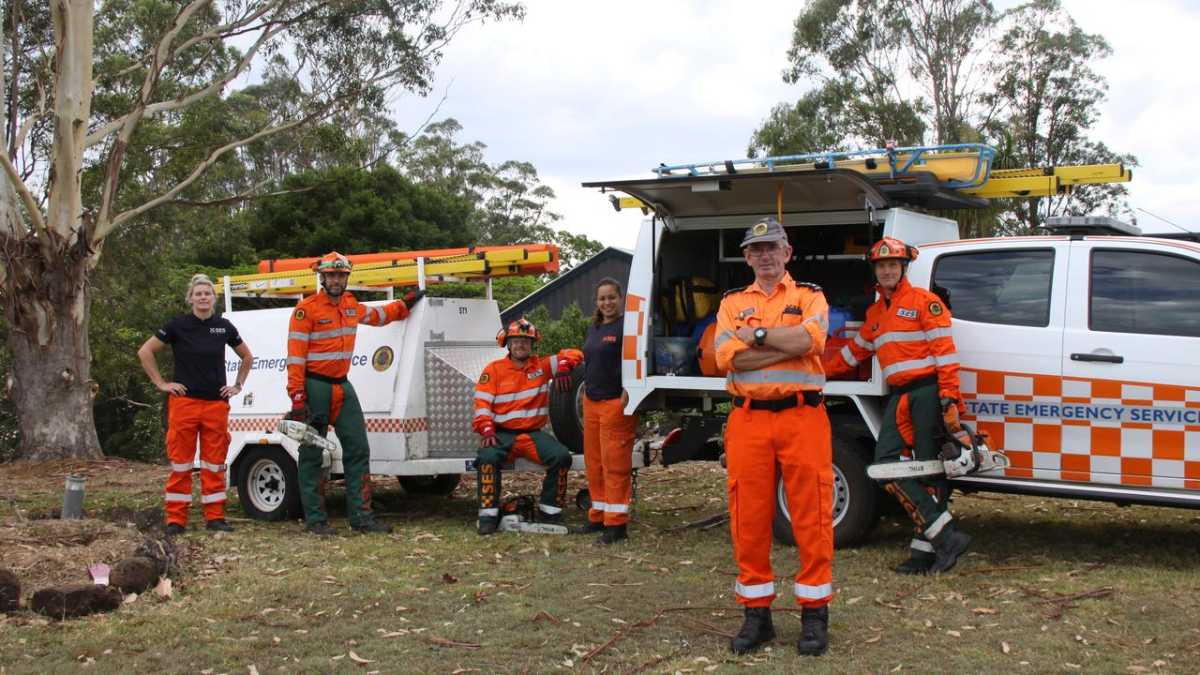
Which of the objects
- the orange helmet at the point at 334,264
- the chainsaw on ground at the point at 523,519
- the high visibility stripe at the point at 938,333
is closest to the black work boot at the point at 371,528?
the chainsaw on ground at the point at 523,519

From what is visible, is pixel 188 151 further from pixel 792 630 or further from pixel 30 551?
pixel 792 630

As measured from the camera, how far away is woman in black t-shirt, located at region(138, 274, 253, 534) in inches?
317

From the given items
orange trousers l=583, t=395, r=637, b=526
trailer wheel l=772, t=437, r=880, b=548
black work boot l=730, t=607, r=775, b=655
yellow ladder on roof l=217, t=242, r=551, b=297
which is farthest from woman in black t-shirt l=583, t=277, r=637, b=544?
black work boot l=730, t=607, r=775, b=655

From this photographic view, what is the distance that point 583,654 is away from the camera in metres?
4.92

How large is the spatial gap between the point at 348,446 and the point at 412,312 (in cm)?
114

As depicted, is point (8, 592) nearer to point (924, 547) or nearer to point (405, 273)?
point (405, 273)

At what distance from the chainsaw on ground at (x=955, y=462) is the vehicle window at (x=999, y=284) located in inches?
28.7

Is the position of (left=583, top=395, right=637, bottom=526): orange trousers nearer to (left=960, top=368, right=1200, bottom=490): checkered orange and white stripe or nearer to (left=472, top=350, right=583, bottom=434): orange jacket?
(left=472, top=350, right=583, bottom=434): orange jacket

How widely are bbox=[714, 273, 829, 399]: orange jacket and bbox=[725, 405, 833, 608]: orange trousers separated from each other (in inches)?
4.3

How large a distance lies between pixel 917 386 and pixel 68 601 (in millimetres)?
4517

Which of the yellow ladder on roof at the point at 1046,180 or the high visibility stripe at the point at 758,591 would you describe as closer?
the high visibility stripe at the point at 758,591

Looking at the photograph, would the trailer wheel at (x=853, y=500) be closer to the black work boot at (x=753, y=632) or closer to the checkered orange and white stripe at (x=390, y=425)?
the black work boot at (x=753, y=632)

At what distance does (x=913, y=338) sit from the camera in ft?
21.1

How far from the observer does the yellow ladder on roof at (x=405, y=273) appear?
28.3 feet
